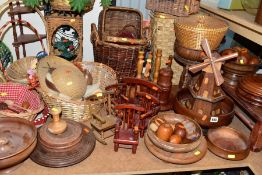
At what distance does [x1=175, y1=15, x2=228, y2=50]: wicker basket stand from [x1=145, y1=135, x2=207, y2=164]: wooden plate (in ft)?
1.99

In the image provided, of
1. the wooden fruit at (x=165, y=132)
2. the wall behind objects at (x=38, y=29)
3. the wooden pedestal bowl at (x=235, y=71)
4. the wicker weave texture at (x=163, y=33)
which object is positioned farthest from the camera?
the wall behind objects at (x=38, y=29)

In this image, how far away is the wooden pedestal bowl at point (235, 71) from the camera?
1717 millimetres

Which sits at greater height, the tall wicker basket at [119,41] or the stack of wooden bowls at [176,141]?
the tall wicker basket at [119,41]

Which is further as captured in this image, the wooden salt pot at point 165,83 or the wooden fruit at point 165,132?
the wooden salt pot at point 165,83

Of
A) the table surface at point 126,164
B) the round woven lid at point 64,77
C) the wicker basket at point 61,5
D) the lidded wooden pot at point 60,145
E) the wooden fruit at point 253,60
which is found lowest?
the table surface at point 126,164

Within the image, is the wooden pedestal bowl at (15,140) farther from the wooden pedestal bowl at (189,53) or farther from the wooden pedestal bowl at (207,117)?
the wooden pedestal bowl at (189,53)

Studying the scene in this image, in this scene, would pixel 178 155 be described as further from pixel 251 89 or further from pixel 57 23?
pixel 57 23

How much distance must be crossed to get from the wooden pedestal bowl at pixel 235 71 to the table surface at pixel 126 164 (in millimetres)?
507

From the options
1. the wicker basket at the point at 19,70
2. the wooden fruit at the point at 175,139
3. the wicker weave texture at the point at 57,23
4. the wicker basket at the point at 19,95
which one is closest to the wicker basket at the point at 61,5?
the wicker weave texture at the point at 57,23

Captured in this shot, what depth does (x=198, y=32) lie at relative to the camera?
159 centimetres

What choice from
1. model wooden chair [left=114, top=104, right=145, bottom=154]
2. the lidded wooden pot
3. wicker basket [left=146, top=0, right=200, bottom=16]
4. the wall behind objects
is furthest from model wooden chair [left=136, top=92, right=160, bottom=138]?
the wall behind objects

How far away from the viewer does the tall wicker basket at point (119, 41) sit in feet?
5.84

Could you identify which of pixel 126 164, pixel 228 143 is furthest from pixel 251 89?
pixel 126 164

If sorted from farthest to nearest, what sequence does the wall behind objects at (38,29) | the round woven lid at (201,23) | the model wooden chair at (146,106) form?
the wall behind objects at (38,29), the round woven lid at (201,23), the model wooden chair at (146,106)
